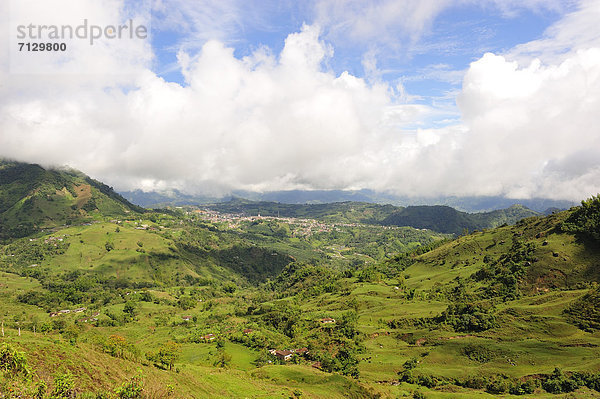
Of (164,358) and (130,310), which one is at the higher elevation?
(164,358)

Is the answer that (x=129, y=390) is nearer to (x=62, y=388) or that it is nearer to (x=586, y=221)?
(x=62, y=388)

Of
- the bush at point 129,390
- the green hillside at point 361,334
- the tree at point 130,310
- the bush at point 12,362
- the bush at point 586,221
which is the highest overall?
the bush at point 586,221

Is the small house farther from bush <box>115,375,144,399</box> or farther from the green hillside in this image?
bush <box>115,375,144,399</box>

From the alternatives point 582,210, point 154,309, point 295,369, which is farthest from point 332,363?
point 154,309

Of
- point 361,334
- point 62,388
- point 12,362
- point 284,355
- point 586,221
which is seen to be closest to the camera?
point 62,388

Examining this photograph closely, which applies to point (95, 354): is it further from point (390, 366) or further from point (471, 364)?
point (471, 364)

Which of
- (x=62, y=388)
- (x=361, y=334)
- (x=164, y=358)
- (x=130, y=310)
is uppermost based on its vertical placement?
(x=62, y=388)

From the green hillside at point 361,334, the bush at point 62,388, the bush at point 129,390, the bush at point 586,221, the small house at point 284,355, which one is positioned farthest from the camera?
the bush at point 586,221

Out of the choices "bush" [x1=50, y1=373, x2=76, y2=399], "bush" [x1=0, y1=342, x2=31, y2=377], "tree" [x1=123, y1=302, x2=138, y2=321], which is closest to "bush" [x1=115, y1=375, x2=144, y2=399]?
"bush" [x1=50, y1=373, x2=76, y2=399]

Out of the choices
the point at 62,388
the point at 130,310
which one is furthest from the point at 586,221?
the point at 130,310

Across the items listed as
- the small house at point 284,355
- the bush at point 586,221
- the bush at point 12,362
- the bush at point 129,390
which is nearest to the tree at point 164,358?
the bush at point 129,390

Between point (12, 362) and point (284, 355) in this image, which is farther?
point (284, 355)

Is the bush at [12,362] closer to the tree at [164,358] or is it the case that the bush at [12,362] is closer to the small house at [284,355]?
the tree at [164,358]

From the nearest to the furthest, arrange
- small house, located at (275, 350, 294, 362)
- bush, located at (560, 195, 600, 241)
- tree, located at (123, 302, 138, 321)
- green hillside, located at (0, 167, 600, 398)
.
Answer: green hillside, located at (0, 167, 600, 398) → small house, located at (275, 350, 294, 362) → bush, located at (560, 195, 600, 241) → tree, located at (123, 302, 138, 321)
